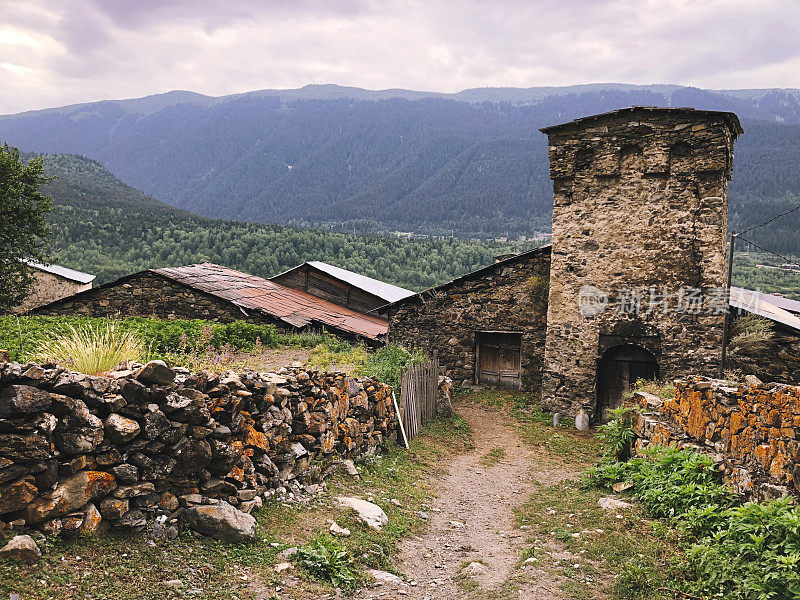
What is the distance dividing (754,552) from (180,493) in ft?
14.9

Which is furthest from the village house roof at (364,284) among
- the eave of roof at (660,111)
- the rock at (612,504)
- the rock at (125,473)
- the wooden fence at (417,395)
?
the rock at (125,473)

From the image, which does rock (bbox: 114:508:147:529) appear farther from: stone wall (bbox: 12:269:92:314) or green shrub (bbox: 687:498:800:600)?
stone wall (bbox: 12:269:92:314)

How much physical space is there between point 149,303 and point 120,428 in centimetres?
1545

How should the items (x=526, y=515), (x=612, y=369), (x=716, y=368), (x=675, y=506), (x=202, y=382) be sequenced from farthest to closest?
(x=612, y=369) → (x=716, y=368) → (x=526, y=515) → (x=675, y=506) → (x=202, y=382)

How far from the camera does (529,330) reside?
16906 mm

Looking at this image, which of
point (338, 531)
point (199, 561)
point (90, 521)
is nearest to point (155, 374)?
point (90, 521)

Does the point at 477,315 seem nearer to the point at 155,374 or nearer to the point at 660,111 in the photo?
the point at 660,111

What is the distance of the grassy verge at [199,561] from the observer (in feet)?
12.1

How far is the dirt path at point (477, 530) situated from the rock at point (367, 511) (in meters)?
0.36

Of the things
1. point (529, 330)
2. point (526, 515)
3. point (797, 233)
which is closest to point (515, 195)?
point (797, 233)

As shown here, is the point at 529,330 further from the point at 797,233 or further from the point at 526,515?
the point at 797,233

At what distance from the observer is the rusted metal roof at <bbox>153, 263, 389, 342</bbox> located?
734 inches

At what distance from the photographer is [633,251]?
1476 cm

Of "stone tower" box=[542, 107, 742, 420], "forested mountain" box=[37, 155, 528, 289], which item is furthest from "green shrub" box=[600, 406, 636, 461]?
"forested mountain" box=[37, 155, 528, 289]
